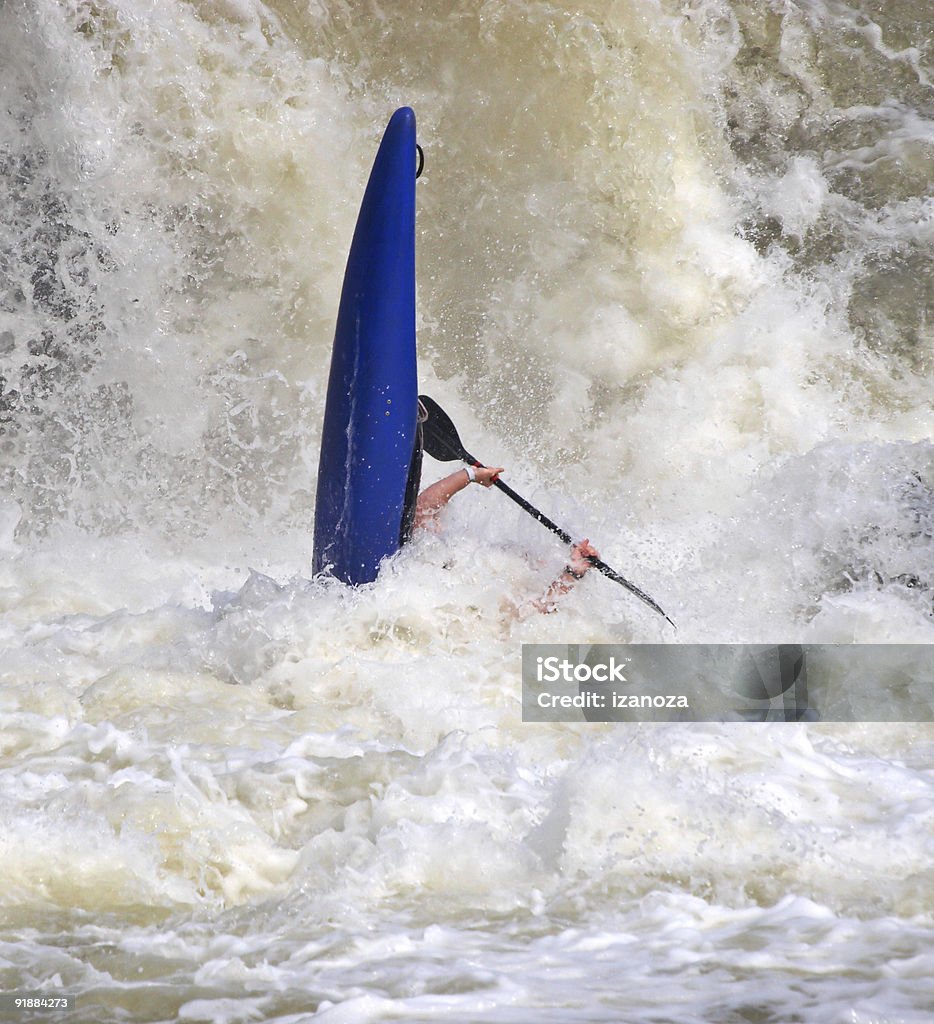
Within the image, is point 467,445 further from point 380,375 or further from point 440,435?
point 380,375

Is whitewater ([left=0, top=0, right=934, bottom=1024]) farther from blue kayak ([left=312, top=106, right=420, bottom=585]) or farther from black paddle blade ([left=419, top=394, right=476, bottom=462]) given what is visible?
black paddle blade ([left=419, top=394, right=476, bottom=462])

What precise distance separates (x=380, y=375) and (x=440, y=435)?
0.41 m

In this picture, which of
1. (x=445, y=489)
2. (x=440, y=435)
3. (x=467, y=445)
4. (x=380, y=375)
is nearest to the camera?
(x=380, y=375)

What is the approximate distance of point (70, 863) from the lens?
2168mm

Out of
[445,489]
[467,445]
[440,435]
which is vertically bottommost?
[445,489]

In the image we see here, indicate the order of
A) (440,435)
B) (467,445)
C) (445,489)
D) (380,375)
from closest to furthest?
(380,375)
(445,489)
(440,435)
(467,445)

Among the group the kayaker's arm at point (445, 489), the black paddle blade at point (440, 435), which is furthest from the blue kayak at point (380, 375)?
the black paddle blade at point (440, 435)

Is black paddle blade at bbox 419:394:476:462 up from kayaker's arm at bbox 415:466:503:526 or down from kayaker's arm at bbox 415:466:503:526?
up

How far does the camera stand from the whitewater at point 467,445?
2.21m

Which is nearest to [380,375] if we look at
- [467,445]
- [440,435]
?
[440,435]

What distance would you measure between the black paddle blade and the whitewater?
11.2 inches

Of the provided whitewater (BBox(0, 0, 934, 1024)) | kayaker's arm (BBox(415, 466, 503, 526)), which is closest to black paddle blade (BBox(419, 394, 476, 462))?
kayaker's arm (BBox(415, 466, 503, 526))

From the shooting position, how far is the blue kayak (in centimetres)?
386

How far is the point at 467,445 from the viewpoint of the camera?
6.04 meters
